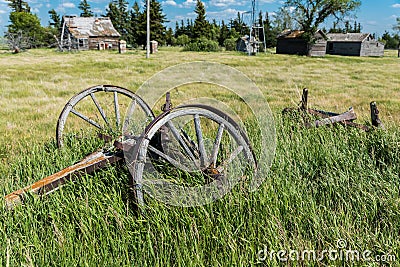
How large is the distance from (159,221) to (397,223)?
Answer: 1934 mm

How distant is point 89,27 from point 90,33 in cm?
211

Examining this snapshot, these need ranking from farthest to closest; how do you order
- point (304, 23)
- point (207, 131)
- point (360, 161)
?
1. point (304, 23)
2. point (207, 131)
3. point (360, 161)

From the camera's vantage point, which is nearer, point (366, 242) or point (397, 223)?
point (366, 242)

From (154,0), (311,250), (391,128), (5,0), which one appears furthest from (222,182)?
(5,0)

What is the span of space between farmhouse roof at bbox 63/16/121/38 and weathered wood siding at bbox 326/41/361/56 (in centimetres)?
3722

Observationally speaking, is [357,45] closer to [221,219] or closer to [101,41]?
[101,41]

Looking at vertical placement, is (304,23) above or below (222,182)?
above

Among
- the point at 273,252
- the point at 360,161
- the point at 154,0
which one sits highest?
the point at 154,0

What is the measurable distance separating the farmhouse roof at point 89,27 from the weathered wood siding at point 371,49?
132 feet

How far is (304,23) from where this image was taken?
4981 centimetres

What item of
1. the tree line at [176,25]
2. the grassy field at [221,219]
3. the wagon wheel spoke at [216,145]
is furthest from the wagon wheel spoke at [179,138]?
the tree line at [176,25]

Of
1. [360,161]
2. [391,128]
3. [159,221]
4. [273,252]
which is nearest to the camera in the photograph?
[273,252]

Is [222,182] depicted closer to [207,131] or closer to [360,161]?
[360,161]

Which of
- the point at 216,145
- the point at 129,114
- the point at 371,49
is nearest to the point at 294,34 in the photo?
the point at 371,49
